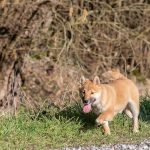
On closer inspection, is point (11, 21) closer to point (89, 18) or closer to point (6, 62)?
point (6, 62)

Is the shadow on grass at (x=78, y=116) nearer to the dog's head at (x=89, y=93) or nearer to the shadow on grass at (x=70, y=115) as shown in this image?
the shadow on grass at (x=70, y=115)

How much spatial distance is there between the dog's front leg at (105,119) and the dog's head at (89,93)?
26cm

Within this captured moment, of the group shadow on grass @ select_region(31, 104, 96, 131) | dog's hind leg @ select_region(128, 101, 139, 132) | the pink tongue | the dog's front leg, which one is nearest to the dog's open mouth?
the pink tongue

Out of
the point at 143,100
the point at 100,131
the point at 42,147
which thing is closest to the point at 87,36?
the point at 143,100

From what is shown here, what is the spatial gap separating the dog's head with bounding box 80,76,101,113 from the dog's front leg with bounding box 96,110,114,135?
10.3 inches

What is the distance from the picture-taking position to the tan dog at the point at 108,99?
39.3ft

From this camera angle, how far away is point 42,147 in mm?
11188

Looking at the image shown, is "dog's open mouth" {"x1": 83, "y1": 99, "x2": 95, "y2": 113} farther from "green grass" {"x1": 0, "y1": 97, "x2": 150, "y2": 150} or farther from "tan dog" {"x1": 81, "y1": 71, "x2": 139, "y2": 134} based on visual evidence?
"green grass" {"x1": 0, "y1": 97, "x2": 150, "y2": 150}

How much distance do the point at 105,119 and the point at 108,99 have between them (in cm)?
37

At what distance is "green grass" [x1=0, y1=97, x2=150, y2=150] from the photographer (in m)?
11.5

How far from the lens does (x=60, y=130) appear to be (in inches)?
484

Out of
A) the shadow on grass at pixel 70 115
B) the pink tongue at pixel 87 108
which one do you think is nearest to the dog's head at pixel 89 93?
the pink tongue at pixel 87 108

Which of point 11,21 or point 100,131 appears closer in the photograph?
point 100,131

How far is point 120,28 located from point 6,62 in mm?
2983
